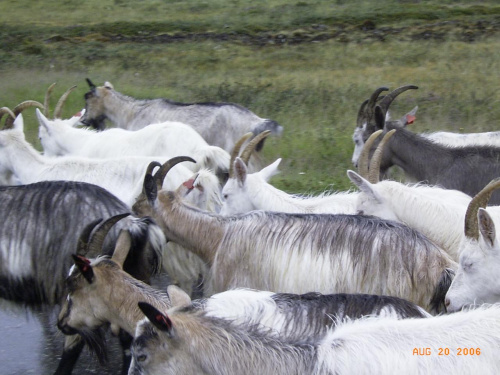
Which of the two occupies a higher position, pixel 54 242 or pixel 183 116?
pixel 54 242

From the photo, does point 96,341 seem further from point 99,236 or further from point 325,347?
point 325,347

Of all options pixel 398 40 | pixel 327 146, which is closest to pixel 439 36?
pixel 398 40

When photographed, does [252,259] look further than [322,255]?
Yes

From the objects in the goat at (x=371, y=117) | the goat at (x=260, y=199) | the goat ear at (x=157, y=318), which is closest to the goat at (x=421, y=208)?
the goat at (x=260, y=199)

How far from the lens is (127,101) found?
12.9 m

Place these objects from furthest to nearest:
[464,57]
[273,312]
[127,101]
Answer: [464,57] → [127,101] → [273,312]

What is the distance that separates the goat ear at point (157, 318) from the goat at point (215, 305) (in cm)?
45

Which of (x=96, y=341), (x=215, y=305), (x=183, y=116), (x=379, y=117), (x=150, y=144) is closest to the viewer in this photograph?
(x=215, y=305)

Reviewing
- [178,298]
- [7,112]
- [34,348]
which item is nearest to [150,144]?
[7,112]

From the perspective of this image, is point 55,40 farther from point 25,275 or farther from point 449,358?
point 449,358

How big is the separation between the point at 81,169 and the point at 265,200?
6.52 feet

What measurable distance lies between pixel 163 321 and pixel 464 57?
17.7m

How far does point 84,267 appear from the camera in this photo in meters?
5.30

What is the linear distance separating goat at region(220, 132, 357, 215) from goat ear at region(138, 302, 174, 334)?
3.50m
